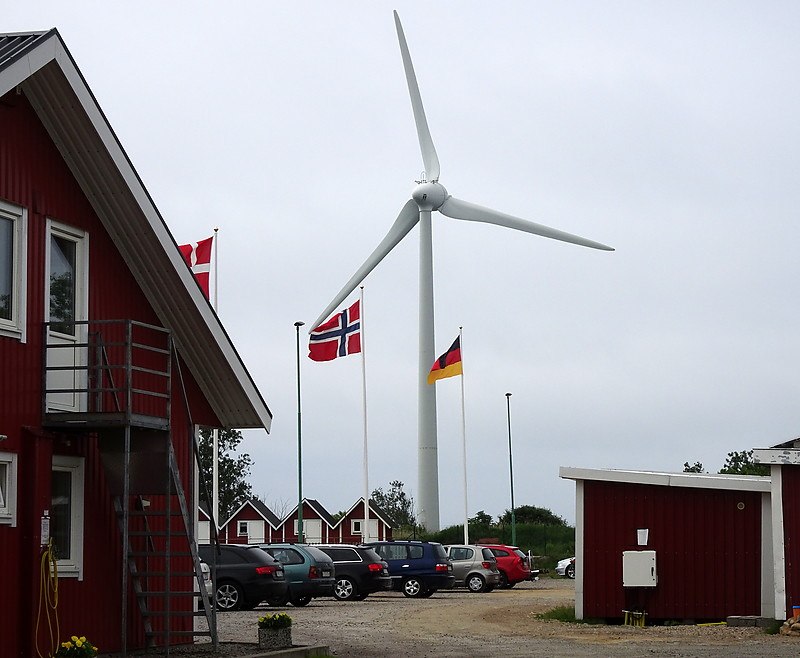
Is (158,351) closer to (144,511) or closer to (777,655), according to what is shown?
(144,511)

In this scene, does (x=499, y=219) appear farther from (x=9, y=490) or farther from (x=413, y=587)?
(x=9, y=490)

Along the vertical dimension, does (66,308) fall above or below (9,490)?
above

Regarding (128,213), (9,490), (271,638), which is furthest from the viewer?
(128,213)

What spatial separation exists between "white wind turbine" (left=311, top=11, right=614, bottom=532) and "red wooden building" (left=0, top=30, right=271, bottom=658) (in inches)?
1398

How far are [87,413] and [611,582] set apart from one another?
13.5 m

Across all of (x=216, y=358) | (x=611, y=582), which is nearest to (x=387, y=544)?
(x=611, y=582)

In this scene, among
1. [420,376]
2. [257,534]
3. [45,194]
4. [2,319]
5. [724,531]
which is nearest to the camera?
[2,319]

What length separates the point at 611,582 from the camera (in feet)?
86.5

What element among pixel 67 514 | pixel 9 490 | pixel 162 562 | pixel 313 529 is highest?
pixel 9 490

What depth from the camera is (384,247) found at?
56.0 meters

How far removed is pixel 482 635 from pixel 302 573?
9.51 m

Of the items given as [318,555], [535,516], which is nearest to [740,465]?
[535,516]

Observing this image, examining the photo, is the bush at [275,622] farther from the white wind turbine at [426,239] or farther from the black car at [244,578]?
the white wind turbine at [426,239]

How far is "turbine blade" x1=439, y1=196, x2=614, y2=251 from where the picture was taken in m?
53.6
